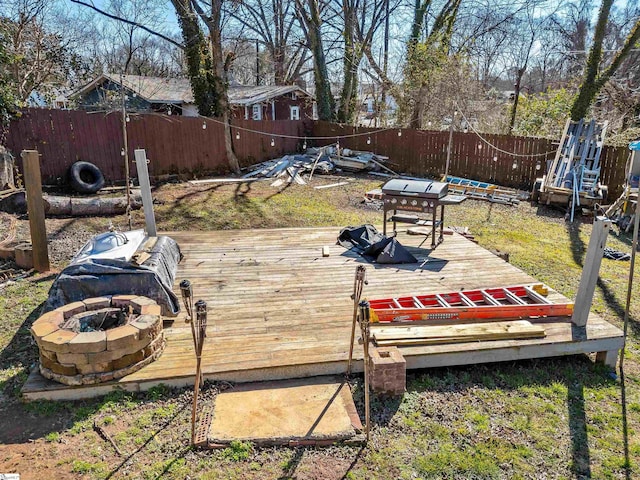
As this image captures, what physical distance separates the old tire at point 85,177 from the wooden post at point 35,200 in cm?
545

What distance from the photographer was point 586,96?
42.4 feet

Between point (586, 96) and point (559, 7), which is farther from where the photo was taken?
point (559, 7)

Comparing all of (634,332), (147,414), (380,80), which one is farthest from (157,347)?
(380,80)

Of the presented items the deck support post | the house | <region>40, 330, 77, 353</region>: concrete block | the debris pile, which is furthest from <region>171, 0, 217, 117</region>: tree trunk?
the deck support post

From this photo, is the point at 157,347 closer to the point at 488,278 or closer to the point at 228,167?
the point at 488,278

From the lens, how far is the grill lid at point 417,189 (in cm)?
612

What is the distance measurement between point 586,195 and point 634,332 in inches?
247

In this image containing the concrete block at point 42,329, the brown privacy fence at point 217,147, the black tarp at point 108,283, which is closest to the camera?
the concrete block at point 42,329

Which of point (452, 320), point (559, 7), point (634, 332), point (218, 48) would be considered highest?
point (559, 7)

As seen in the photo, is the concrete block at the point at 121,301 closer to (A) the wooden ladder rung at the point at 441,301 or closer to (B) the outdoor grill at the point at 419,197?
(A) the wooden ladder rung at the point at 441,301

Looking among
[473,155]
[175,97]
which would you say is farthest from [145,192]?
[175,97]

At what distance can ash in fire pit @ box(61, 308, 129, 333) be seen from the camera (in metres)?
3.61

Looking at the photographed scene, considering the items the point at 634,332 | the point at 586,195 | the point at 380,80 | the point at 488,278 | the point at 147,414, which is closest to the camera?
the point at 147,414

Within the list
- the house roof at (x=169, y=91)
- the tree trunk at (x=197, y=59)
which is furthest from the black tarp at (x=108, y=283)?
the house roof at (x=169, y=91)
